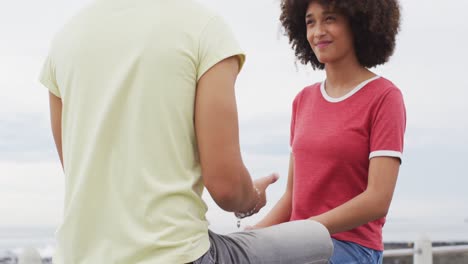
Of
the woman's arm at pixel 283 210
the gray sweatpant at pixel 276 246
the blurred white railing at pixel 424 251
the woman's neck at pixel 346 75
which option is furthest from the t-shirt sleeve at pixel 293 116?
the blurred white railing at pixel 424 251

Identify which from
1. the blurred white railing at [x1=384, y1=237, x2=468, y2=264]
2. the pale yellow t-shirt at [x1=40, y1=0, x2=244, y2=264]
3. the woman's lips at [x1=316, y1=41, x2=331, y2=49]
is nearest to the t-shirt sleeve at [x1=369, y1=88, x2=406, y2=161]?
the woman's lips at [x1=316, y1=41, x2=331, y2=49]

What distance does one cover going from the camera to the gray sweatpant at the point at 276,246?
1905mm

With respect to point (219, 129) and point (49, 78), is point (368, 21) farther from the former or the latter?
point (49, 78)

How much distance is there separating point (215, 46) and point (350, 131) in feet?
2.34

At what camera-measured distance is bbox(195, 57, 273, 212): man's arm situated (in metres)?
1.75

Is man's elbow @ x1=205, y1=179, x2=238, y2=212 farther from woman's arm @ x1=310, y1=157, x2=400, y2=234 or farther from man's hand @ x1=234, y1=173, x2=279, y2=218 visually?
woman's arm @ x1=310, y1=157, x2=400, y2=234

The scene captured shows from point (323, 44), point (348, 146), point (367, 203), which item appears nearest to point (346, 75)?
point (323, 44)

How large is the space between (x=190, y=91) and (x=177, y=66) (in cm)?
7

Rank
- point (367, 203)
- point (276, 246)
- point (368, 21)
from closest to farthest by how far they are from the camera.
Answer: point (276, 246), point (367, 203), point (368, 21)

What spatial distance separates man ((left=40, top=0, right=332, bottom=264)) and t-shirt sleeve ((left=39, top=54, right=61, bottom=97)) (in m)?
0.12

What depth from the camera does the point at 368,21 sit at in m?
2.38

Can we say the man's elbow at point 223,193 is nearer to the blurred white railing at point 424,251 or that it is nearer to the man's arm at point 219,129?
the man's arm at point 219,129

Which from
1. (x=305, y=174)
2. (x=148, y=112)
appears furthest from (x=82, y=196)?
(x=305, y=174)

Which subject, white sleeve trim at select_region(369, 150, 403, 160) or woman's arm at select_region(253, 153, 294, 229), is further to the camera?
woman's arm at select_region(253, 153, 294, 229)
